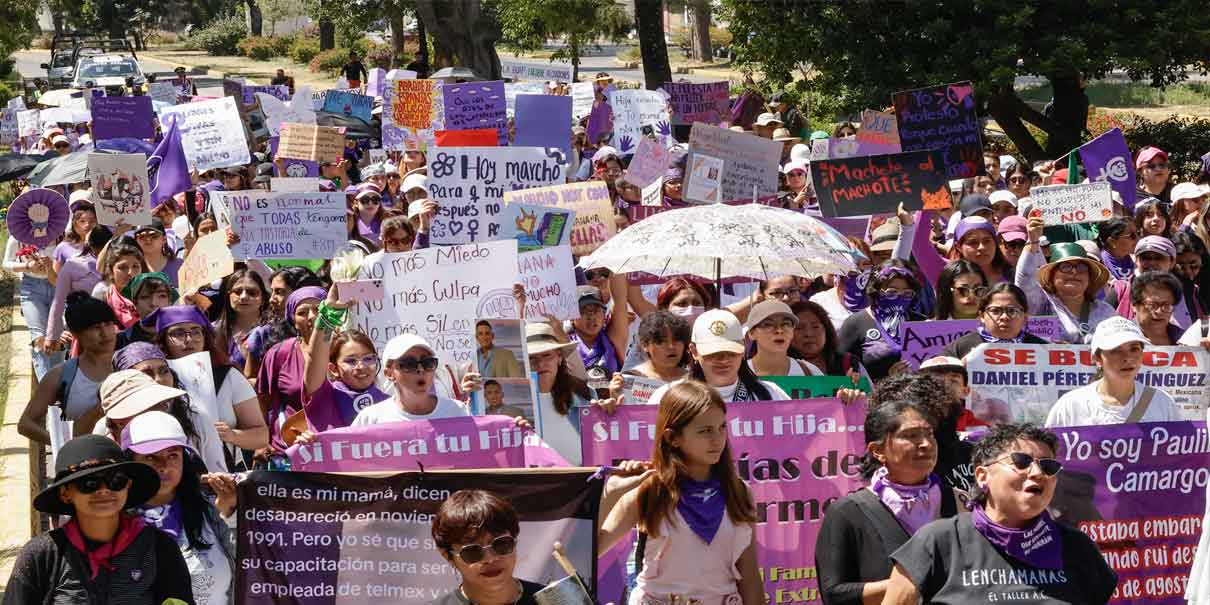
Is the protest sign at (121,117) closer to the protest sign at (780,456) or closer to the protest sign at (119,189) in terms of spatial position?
the protest sign at (119,189)

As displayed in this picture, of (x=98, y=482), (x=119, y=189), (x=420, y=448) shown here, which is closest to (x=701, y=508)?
(x=420, y=448)

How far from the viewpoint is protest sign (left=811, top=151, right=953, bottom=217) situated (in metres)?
11.6

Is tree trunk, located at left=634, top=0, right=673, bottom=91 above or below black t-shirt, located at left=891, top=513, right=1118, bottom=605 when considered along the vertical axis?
→ above

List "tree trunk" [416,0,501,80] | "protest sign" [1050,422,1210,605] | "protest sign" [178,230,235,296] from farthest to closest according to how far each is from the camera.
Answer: "tree trunk" [416,0,501,80], "protest sign" [178,230,235,296], "protest sign" [1050,422,1210,605]

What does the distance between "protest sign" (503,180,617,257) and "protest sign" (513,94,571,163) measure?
4314mm

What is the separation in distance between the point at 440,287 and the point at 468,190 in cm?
317

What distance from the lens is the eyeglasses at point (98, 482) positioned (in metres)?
4.63

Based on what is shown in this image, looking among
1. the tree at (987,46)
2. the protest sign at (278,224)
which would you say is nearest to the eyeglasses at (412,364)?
the protest sign at (278,224)

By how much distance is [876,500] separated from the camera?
499 cm

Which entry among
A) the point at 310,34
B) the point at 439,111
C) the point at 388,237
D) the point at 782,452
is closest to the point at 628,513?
the point at 782,452

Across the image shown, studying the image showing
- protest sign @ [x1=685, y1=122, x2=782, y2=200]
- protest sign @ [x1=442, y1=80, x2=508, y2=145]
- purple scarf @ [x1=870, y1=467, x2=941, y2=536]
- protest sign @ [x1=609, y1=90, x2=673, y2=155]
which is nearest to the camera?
purple scarf @ [x1=870, y1=467, x2=941, y2=536]

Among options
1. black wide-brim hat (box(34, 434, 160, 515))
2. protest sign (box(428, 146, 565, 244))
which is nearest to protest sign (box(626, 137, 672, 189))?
protest sign (box(428, 146, 565, 244))

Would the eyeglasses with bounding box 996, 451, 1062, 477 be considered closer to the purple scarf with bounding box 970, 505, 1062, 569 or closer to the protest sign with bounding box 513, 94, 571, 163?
the purple scarf with bounding box 970, 505, 1062, 569

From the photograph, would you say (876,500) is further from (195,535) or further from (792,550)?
(195,535)
